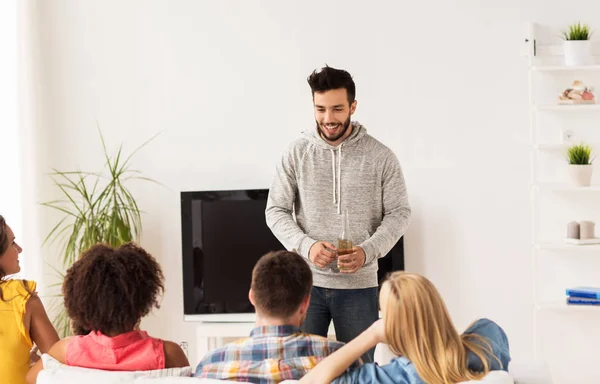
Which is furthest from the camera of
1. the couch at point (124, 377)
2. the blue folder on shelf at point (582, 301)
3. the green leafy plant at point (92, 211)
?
the green leafy plant at point (92, 211)

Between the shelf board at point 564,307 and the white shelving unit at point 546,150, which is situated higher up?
the white shelving unit at point 546,150

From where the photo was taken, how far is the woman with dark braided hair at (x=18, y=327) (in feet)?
7.29

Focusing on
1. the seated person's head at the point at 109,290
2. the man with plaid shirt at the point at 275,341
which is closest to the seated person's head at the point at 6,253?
the seated person's head at the point at 109,290

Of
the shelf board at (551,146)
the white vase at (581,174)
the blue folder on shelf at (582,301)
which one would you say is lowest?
the blue folder on shelf at (582,301)

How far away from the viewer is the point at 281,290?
6.64ft

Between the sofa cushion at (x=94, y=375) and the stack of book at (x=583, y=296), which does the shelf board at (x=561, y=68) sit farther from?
the sofa cushion at (x=94, y=375)

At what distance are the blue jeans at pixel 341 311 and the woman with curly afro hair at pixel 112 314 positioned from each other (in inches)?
30.2

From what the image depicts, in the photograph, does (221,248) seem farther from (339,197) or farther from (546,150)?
(546,150)

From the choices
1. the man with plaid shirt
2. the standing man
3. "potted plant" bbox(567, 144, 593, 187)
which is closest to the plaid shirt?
the man with plaid shirt

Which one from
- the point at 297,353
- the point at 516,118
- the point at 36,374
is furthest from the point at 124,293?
the point at 516,118

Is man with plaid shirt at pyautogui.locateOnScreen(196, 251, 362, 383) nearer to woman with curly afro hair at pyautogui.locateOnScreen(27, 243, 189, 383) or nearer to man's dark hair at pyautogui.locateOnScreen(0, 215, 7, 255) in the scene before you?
woman with curly afro hair at pyautogui.locateOnScreen(27, 243, 189, 383)

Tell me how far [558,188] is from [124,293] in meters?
2.66

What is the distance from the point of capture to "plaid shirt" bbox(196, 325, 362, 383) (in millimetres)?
1908

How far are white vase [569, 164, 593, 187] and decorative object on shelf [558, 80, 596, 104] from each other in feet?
1.09
